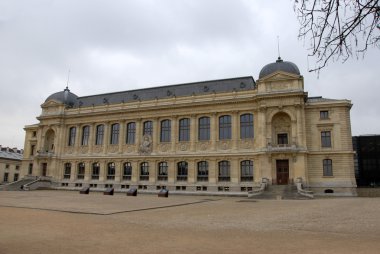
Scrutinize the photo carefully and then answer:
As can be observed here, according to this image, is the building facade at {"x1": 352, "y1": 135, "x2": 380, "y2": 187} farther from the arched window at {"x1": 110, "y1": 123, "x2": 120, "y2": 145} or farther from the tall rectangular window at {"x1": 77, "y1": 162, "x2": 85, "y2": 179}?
the tall rectangular window at {"x1": 77, "y1": 162, "x2": 85, "y2": 179}

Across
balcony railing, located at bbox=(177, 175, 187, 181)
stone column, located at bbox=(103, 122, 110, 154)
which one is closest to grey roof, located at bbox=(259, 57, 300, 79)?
balcony railing, located at bbox=(177, 175, 187, 181)

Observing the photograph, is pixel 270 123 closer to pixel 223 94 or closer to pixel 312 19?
pixel 223 94

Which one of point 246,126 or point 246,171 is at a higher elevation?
point 246,126

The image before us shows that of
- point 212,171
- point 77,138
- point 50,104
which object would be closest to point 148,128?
point 212,171

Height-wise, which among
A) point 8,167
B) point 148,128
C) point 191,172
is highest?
point 148,128

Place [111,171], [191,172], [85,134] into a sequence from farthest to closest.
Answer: [85,134] → [111,171] → [191,172]

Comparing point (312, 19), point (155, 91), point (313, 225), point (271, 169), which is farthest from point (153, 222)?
point (155, 91)

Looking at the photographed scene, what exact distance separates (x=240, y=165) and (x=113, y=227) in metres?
35.0

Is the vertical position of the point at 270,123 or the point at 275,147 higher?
the point at 270,123

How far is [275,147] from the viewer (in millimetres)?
44719

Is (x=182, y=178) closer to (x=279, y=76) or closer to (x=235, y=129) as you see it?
(x=235, y=129)

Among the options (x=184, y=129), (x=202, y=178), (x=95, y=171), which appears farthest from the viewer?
(x=95, y=171)

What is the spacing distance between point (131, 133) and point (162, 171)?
30.0 feet

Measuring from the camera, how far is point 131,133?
184 feet
